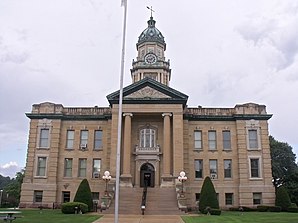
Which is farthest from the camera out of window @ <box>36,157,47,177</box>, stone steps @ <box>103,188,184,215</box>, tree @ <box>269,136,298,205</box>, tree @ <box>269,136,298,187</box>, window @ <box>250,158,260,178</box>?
tree @ <box>269,136,298,187</box>

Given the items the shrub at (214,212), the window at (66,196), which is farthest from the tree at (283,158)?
the window at (66,196)

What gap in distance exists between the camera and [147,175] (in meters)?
43.3

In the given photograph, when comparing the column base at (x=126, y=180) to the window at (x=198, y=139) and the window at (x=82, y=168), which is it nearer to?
the window at (x=82, y=168)

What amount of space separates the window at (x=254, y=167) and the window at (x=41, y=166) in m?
24.5

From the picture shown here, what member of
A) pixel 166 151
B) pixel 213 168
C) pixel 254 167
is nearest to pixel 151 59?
pixel 213 168

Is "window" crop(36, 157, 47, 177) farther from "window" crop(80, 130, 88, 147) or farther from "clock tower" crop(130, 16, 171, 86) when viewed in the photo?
"clock tower" crop(130, 16, 171, 86)

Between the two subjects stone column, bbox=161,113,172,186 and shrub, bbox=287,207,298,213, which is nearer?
shrub, bbox=287,207,298,213

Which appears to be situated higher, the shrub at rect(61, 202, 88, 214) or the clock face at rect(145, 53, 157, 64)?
the clock face at rect(145, 53, 157, 64)

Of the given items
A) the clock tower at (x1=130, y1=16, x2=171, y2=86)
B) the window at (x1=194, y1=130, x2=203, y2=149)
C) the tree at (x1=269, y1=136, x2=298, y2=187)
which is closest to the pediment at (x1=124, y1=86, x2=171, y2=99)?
the window at (x1=194, y1=130, x2=203, y2=149)

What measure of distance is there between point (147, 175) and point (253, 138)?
1347 cm

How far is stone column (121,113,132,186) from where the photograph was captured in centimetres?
3962

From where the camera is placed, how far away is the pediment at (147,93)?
42.3 metres

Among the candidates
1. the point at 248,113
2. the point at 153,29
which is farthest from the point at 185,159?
the point at 153,29

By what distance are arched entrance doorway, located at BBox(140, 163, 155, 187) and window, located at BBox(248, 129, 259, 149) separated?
12099 millimetres
